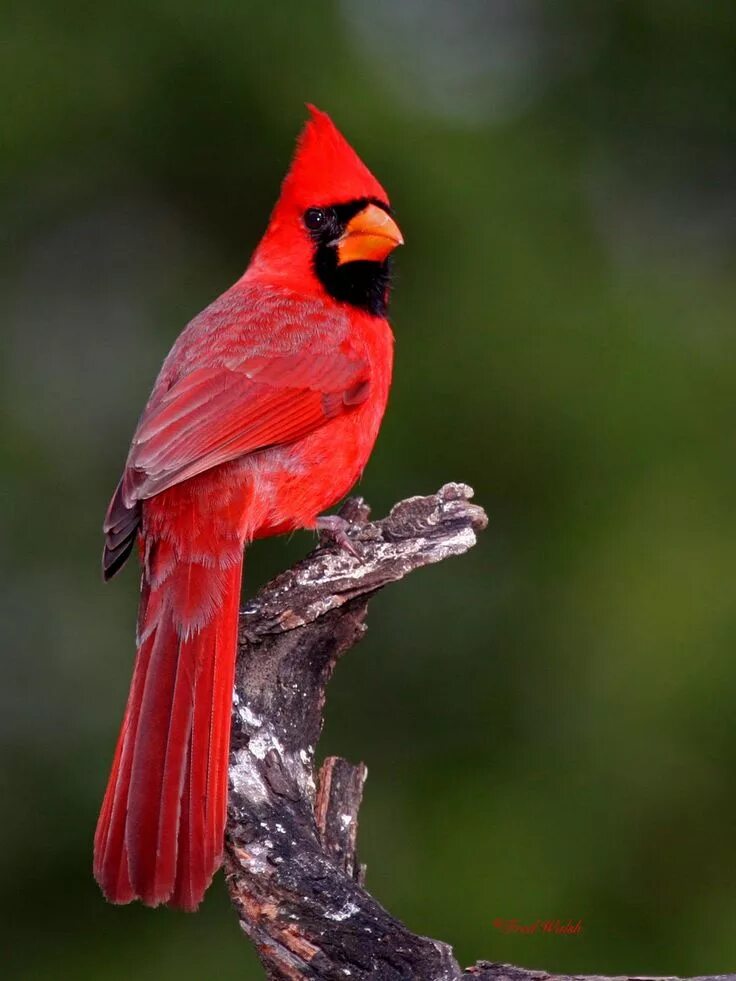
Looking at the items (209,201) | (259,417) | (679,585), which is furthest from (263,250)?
(679,585)

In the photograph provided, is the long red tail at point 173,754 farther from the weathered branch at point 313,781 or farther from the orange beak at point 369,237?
the orange beak at point 369,237

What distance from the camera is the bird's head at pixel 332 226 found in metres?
3.89

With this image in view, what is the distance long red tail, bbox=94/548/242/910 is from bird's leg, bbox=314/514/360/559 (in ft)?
0.86

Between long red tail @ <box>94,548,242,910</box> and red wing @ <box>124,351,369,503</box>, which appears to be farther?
red wing @ <box>124,351,369,503</box>

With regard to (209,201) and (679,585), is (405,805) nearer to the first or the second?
(679,585)

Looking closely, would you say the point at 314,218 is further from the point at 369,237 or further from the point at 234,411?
the point at 234,411

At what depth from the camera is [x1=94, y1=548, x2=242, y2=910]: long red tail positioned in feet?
9.31

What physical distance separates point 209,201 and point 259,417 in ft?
5.79
